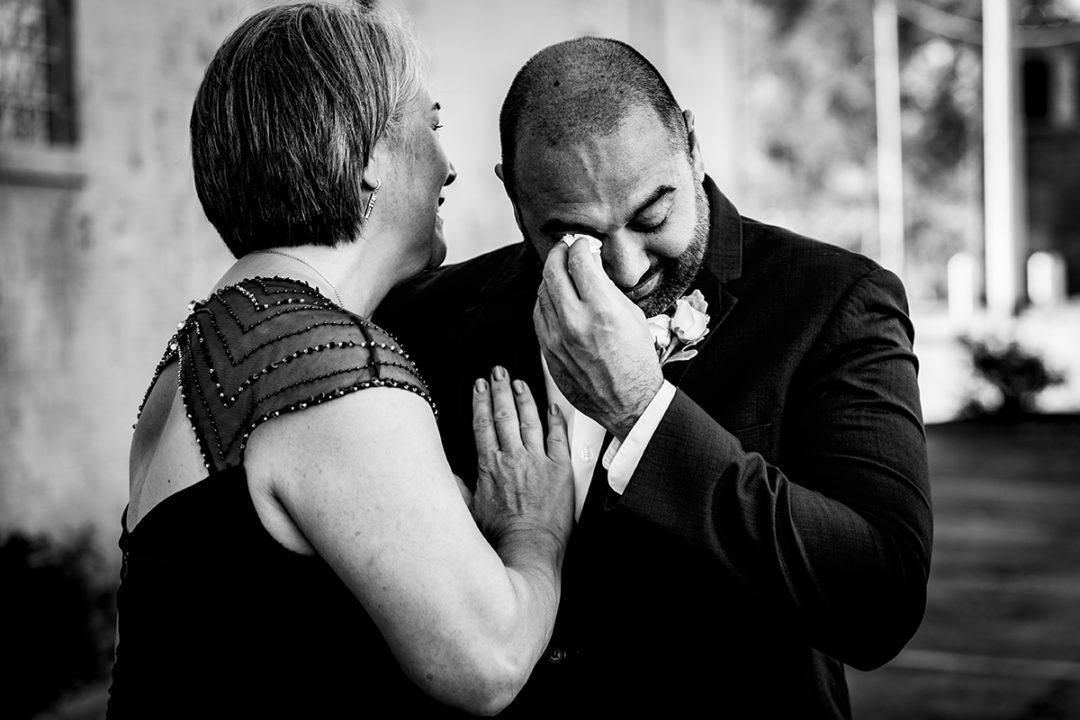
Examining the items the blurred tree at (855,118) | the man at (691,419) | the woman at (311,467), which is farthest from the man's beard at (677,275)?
the blurred tree at (855,118)

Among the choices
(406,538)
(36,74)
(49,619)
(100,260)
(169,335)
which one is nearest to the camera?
(406,538)

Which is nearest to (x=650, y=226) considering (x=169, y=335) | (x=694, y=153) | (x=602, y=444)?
(x=694, y=153)

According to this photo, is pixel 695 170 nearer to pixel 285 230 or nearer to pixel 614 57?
pixel 614 57

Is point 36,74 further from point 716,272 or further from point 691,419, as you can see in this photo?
point 691,419

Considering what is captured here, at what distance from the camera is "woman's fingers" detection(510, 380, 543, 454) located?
7.58 feet

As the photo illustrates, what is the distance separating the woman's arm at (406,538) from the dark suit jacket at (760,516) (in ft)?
1.26

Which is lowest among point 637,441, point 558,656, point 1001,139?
point 558,656

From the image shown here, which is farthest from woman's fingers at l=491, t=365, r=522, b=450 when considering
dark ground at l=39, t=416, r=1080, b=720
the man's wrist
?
dark ground at l=39, t=416, r=1080, b=720

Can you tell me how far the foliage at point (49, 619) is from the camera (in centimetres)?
504

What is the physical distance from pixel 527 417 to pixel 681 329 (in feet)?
1.09

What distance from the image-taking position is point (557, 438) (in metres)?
2.34

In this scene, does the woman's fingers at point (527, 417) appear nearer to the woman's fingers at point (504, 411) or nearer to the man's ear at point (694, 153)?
the woman's fingers at point (504, 411)

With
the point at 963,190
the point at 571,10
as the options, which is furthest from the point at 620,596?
the point at 963,190

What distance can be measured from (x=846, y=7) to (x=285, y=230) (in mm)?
37627
